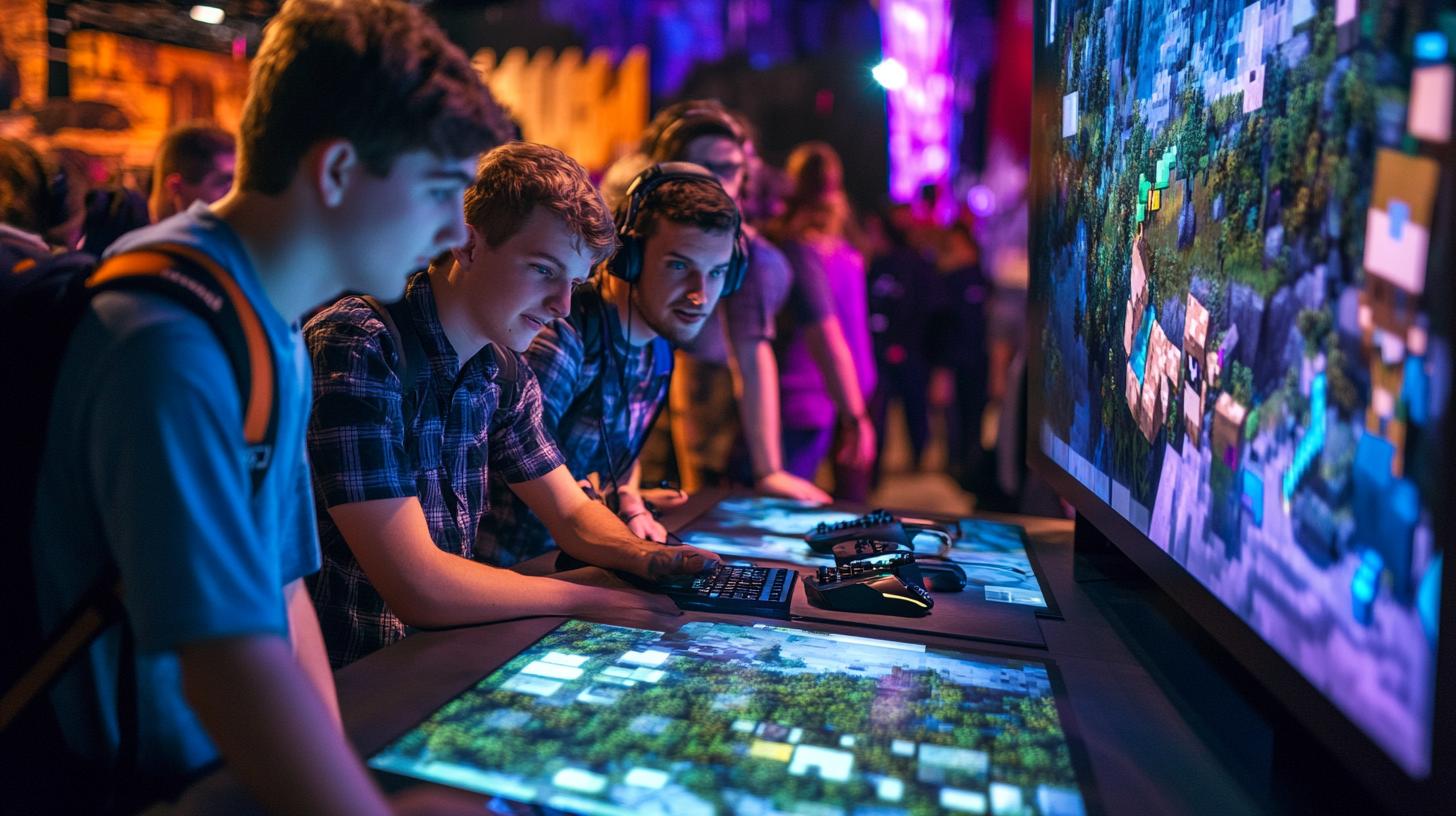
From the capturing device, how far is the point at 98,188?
286cm

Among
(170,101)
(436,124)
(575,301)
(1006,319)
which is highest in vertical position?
(170,101)

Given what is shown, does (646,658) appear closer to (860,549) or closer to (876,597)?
(876,597)

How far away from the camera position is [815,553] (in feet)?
5.43

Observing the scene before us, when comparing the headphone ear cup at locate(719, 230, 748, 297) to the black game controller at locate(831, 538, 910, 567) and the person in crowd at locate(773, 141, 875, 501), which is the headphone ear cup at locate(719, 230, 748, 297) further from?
the person in crowd at locate(773, 141, 875, 501)

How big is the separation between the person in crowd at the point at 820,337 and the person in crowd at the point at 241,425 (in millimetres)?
2383

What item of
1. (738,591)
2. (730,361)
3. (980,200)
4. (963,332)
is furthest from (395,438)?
(980,200)

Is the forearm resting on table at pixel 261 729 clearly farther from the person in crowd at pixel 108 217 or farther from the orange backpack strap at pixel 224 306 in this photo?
the person in crowd at pixel 108 217

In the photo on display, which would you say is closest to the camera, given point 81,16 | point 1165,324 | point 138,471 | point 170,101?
point 138,471

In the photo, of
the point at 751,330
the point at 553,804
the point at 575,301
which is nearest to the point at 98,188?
the point at 575,301

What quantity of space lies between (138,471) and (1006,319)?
181 inches

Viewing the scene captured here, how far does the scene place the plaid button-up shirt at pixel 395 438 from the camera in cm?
120

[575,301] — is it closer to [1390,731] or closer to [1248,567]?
[1248,567]

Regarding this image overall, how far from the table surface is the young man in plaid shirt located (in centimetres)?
9

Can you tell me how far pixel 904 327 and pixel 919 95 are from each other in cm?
282
